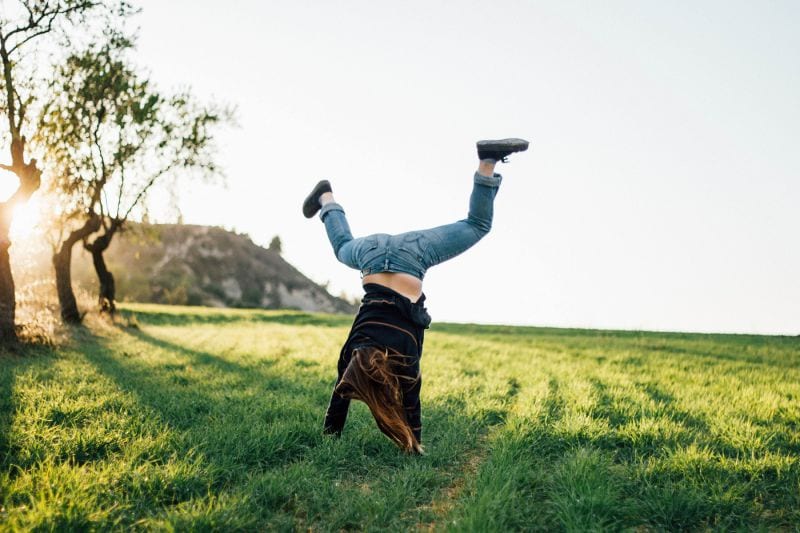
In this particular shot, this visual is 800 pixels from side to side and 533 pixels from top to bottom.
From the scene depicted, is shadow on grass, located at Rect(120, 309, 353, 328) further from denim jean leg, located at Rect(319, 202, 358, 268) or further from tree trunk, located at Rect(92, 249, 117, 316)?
denim jean leg, located at Rect(319, 202, 358, 268)

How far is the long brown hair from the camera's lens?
13.1 ft

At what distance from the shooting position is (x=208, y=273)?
58.5m

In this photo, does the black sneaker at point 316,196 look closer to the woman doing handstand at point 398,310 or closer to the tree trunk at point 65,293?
the woman doing handstand at point 398,310

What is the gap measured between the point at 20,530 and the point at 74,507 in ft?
1.04

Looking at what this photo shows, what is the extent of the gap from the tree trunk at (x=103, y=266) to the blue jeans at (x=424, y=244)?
694 inches

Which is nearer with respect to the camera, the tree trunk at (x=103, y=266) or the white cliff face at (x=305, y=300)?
the tree trunk at (x=103, y=266)

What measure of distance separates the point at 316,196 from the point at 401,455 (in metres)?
3.01

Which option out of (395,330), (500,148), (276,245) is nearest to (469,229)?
(500,148)

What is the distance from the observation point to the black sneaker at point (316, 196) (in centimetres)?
570

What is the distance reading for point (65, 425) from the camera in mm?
4918

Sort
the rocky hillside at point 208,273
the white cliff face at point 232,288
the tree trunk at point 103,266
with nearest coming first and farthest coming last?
1. the tree trunk at point 103,266
2. the rocky hillside at point 208,273
3. the white cliff face at point 232,288

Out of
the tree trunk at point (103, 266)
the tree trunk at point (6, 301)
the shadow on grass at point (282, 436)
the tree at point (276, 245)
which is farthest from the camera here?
the tree at point (276, 245)

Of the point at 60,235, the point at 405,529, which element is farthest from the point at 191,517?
the point at 60,235

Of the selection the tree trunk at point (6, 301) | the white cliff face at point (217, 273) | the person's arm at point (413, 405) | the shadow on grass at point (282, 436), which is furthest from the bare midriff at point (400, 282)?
the white cliff face at point (217, 273)
